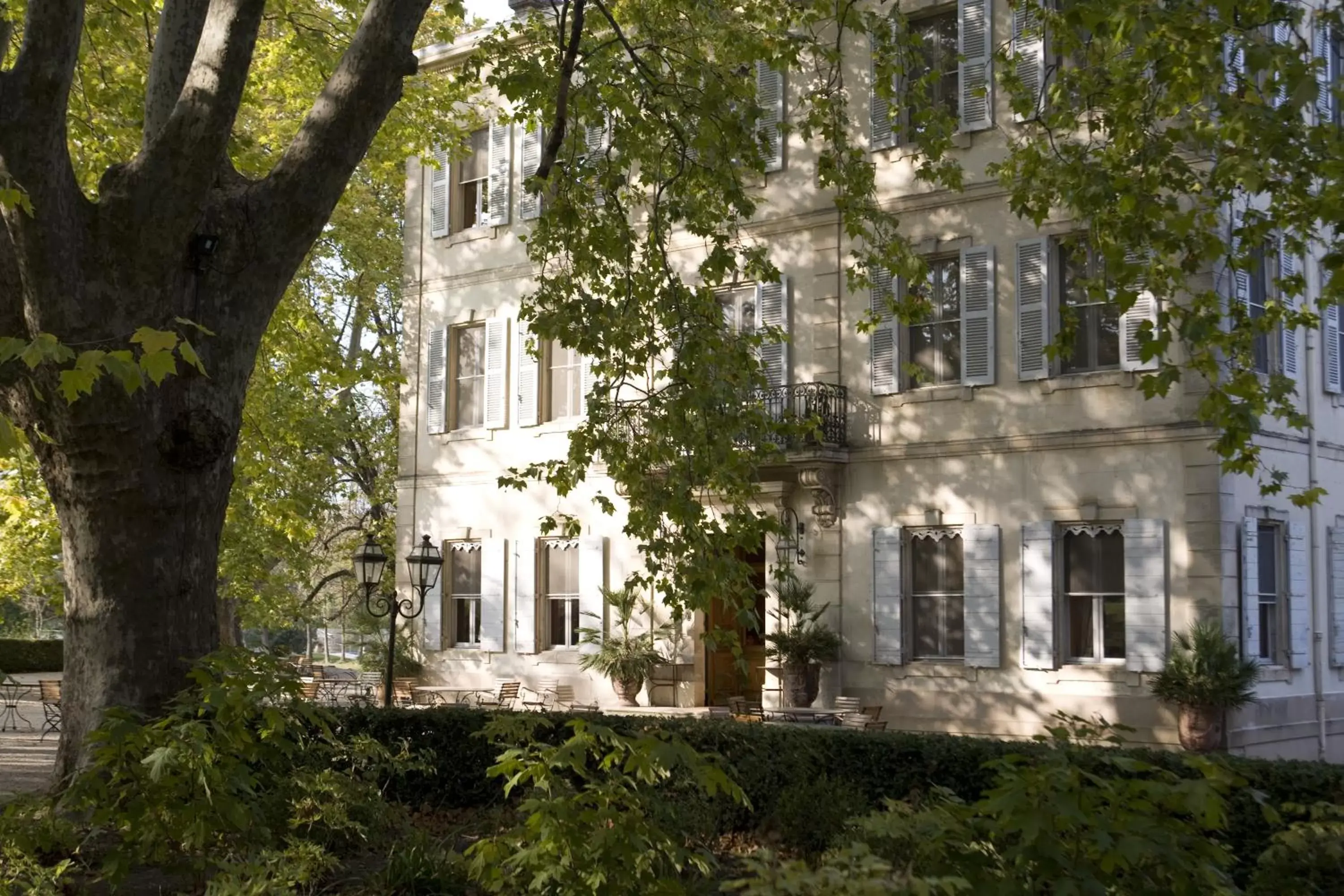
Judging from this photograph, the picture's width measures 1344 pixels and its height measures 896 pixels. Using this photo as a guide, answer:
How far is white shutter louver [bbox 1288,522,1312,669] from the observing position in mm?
17453

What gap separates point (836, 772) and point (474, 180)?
1679 centimetres

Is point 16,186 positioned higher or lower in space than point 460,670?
higher

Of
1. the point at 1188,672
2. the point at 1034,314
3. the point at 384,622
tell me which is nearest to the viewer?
the point at 1188,672

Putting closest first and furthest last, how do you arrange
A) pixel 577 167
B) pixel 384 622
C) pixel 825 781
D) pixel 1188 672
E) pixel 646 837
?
pixel 646 837 → pixel 825 781 → pixel 577 167 → pixel 1188 672 → pixel 384 622

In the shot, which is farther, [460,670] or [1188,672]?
[460,670]

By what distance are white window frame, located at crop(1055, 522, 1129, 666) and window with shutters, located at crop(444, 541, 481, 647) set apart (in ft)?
32.5

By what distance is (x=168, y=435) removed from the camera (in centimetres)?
871

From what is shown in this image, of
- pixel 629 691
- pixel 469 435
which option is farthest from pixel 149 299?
pixel 469 435

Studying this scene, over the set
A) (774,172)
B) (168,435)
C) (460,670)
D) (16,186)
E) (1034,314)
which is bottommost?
(460,670)

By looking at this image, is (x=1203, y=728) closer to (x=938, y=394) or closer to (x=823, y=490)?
(x=938, y=394)

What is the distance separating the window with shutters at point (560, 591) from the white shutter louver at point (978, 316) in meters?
7.18

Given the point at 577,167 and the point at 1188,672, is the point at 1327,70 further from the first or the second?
the point at 577,167

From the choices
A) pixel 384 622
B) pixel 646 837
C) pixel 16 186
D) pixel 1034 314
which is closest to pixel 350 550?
pixel 384 622

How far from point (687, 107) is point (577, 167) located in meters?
1.23
